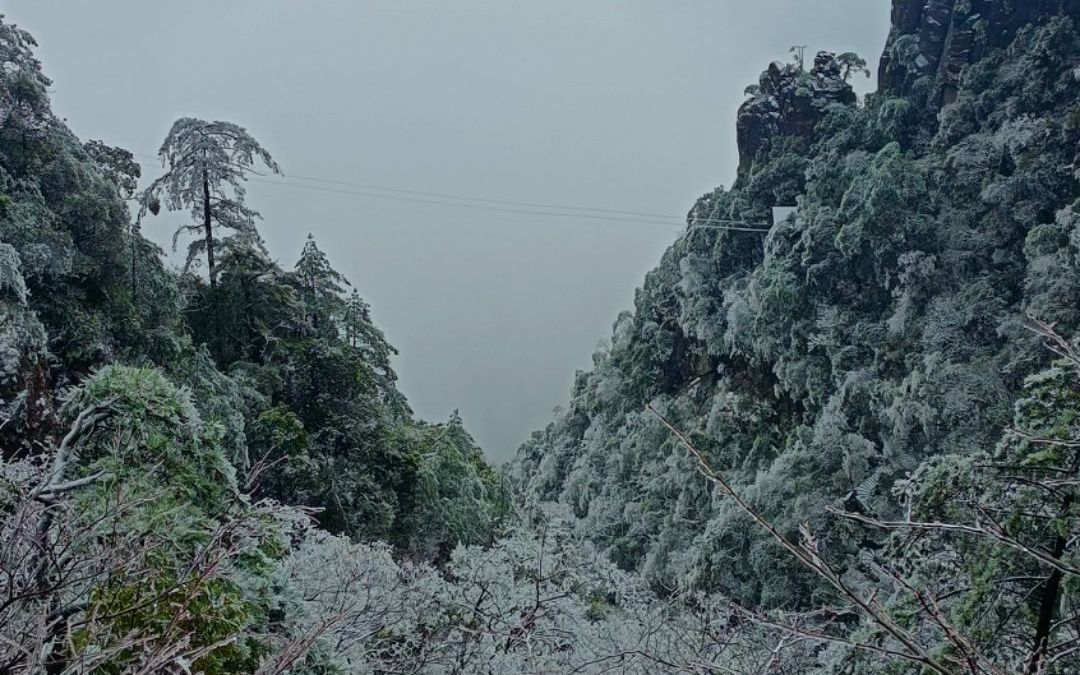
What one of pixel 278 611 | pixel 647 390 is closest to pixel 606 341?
pixel 647 390

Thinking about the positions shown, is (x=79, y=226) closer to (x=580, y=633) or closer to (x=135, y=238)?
(x=135, y=238)

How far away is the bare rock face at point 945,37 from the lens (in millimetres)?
21766

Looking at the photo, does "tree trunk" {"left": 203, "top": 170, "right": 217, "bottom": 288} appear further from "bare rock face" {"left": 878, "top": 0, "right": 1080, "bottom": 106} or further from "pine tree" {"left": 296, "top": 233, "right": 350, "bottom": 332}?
"bare rock face" {"left": 878, "top": 0, "right": 1080, "bottom": 106}

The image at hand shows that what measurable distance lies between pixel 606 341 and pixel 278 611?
92.7 feet

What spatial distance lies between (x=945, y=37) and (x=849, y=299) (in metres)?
9.71

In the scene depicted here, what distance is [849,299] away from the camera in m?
19.9

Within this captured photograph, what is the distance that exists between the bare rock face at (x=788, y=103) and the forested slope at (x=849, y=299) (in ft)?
0.25

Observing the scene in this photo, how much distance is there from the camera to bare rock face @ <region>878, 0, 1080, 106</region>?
21.8 metres

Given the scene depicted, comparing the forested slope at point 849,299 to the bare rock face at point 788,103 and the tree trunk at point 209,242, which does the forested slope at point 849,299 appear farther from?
the tree trunk at point 209,242

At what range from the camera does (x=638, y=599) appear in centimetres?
1579

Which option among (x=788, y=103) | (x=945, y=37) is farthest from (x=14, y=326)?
(x=945, y=37)

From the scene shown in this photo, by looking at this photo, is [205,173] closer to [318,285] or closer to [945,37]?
[318,285]

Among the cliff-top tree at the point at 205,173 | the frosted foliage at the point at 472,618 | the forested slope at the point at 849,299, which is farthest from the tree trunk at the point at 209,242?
the forested slope at the point at 849,299

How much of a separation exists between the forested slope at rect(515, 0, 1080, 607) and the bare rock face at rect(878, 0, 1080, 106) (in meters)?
0.06
